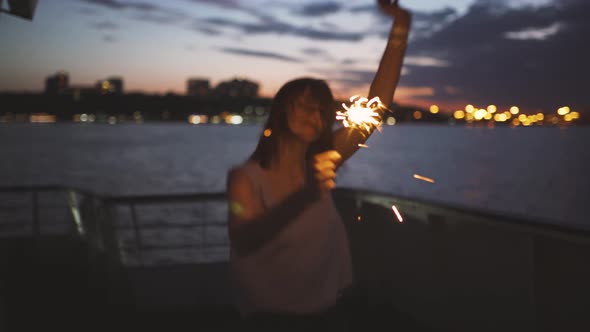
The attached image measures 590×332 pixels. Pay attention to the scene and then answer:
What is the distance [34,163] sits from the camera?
2283 inches

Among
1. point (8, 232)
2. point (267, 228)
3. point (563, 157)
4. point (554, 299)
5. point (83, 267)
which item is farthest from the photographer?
point (563, 157)

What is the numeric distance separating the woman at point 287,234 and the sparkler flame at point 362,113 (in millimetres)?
52

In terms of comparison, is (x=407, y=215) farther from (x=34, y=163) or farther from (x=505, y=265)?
(x=34, y=163)

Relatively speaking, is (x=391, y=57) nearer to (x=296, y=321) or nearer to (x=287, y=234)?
(x=287, y=234)

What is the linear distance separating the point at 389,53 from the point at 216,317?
4046 millimetres

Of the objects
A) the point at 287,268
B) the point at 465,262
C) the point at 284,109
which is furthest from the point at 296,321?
the point at 465,262

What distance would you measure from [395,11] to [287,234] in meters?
0.79

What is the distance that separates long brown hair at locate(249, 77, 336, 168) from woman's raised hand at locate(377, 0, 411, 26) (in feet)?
1.15

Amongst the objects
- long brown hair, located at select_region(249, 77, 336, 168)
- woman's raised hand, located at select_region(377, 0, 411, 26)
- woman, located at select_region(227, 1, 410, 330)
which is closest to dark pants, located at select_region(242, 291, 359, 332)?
woman, located at select_region(227, 1, 410, 330)

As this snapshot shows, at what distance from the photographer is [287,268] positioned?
138 centimetres

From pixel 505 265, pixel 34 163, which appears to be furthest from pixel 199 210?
pixel 34 163

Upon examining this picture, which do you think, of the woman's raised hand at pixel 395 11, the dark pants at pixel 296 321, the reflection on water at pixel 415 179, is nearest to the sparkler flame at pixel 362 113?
the woman's raised hand at pixel 395 11

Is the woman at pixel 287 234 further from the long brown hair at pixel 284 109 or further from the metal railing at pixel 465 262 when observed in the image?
the metal railing at pixel 465 262

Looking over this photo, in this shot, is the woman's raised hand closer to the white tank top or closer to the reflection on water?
the white tank top
